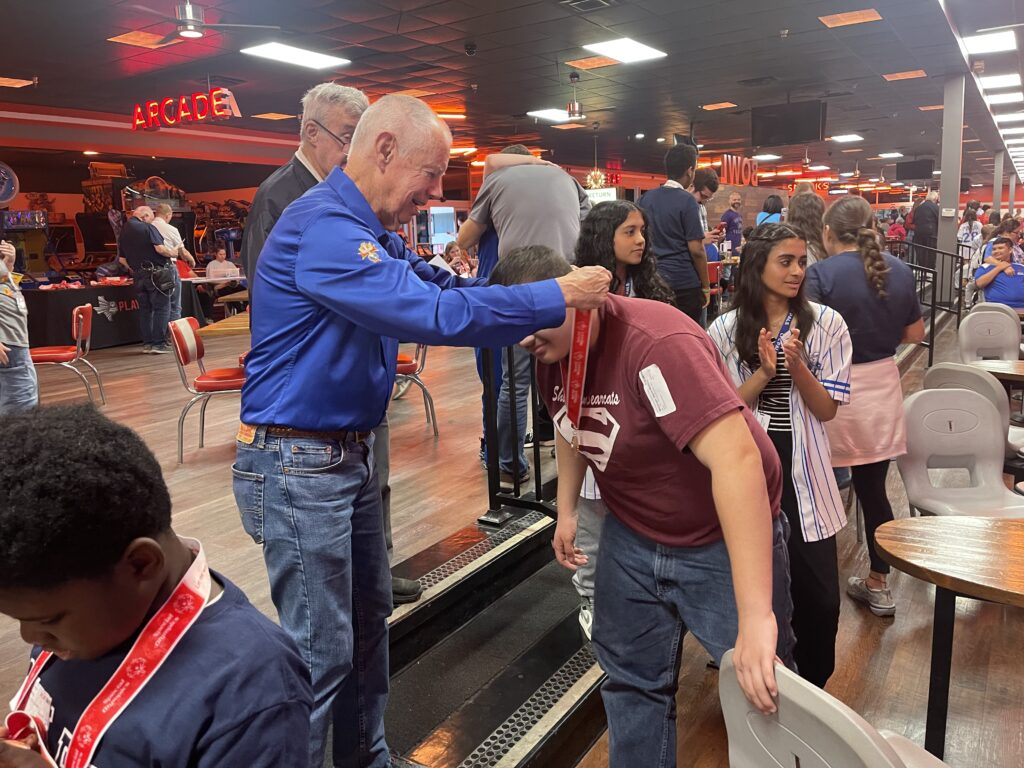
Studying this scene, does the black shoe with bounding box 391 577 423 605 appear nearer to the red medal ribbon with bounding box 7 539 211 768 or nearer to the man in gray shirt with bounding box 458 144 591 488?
the man in gray shirt with bounding box 458 144 591 488

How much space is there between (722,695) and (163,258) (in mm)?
9340

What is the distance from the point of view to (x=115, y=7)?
7.00 metres

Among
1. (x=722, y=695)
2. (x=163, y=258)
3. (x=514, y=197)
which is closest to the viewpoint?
(x=722, y=695)

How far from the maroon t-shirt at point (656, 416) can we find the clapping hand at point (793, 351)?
67cm

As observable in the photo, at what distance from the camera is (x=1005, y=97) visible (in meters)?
13.1

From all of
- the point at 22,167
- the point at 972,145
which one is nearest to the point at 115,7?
the point at 22,167

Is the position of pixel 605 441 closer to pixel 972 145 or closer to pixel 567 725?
pixel 567 725

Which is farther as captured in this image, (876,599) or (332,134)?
(876,599)

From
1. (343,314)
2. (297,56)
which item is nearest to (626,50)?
(297,56)

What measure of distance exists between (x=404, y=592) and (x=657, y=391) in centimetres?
170

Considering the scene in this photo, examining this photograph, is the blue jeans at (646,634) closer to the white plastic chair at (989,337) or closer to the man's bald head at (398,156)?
the man's bald head at (398,156)

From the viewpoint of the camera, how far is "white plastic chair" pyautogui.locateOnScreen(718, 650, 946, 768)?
899mm

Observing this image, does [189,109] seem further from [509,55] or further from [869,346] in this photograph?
[869,346]

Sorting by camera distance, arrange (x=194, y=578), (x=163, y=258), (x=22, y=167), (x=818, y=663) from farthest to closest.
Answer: (x=22, y=167)
(x=163, y=258)
(x=818, y=663)
(x=194, y=578)
